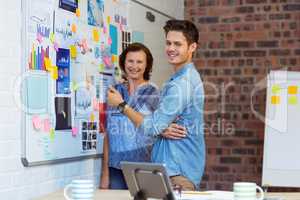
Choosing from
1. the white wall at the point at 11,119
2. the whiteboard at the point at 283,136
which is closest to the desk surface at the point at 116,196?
the white wall at the point at 11,119

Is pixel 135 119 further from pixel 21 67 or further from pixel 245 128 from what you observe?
pixel 245 128

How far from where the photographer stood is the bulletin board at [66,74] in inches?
127

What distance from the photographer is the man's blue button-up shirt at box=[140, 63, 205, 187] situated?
10.9ft

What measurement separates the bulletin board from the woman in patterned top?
4.1 inches

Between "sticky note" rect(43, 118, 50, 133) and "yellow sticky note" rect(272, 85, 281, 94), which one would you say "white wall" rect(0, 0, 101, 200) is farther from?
"yellow sticky note" rect(272, 85, 281, 94)

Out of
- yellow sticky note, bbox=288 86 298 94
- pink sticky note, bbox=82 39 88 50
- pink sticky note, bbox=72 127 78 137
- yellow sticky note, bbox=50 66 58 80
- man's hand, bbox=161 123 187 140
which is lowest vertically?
pink sticky note, bbox=72 127 78 137

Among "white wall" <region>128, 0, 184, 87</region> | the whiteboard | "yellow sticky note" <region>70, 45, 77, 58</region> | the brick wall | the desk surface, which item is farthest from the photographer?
the brick wall

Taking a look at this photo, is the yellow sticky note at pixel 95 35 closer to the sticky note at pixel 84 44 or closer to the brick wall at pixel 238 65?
the sticky note at pixel 84 44

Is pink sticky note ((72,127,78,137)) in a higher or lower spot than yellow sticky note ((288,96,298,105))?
lower

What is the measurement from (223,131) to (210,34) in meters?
1.00

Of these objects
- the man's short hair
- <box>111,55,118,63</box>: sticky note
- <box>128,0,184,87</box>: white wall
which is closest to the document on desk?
the man's short hair

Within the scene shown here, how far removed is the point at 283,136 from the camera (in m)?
5.10

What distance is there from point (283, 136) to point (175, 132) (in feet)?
6.62

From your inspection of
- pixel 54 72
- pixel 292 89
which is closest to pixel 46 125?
pixel 54 72
